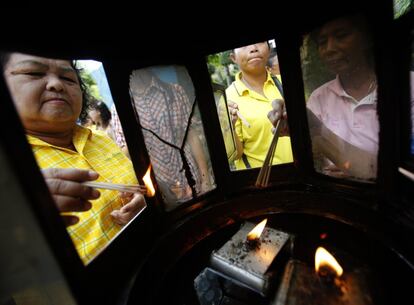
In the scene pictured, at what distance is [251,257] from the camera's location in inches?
70.9

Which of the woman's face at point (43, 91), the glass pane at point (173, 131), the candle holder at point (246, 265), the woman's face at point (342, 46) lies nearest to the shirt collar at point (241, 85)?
the glass pane at point (173, 131)

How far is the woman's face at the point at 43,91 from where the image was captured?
192cm

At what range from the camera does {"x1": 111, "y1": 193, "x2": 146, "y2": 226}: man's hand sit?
7.67ft

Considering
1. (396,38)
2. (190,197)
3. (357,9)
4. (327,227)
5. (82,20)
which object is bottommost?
(327,227)

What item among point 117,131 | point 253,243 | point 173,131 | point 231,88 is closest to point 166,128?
point 173,131

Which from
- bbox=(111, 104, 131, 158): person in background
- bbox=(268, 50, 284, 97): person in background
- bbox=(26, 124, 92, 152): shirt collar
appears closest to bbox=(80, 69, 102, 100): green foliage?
bbox=(111, 104, 131, 158): person in background

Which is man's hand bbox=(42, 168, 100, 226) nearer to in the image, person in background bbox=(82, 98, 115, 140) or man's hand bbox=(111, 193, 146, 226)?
man's hand bbox=(111, 193, 146, 226)

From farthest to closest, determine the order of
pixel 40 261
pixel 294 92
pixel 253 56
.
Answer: pixel 253 56, pixel 294 92, pixel 40 261

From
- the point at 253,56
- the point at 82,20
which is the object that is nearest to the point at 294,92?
the point at 253,56

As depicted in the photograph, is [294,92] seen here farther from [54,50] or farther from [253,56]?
[54,50]

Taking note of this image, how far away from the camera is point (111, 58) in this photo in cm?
214

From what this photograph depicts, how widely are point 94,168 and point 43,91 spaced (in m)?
0.88

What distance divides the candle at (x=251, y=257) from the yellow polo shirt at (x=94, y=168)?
1.08 m

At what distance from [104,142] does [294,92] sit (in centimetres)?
241
